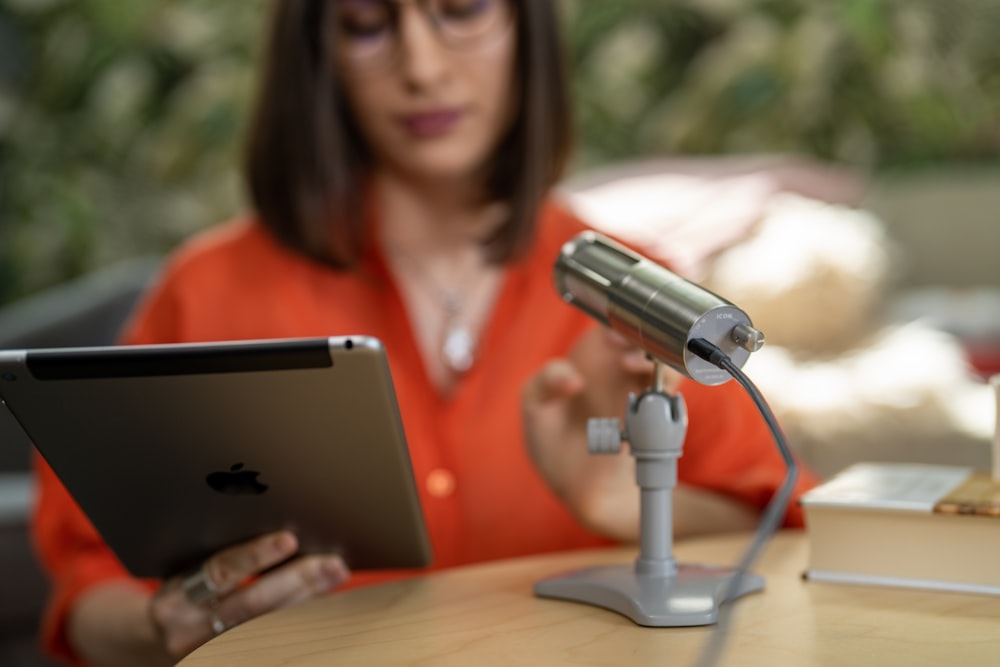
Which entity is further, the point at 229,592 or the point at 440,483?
the point at 440,483

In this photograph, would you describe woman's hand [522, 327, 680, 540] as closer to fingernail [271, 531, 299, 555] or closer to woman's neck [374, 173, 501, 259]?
fingernail [271, 531, 299, 555]

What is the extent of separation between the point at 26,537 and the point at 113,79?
160 cm

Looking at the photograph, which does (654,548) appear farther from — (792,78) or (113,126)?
(113,126)

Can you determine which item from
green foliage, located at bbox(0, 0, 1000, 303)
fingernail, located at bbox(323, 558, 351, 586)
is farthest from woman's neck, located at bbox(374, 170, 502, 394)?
green foliage, located at bbox(0, 0, 1000, 303)

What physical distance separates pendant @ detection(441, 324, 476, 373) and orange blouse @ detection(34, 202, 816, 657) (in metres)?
0.01

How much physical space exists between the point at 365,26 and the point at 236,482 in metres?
0.58

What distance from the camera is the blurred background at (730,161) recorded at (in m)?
1.73

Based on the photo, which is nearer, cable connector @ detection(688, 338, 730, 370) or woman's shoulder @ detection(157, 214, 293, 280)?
cable connector @ detection(688, 338, 730, 370)

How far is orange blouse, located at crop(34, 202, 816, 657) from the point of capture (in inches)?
40.6

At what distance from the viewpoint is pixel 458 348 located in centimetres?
120

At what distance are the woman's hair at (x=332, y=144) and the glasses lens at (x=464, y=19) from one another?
0.05 metres

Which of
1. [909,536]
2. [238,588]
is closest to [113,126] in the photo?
[238,588]

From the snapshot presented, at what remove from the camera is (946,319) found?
2.02 m

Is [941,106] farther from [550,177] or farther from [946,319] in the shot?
[550,177]
